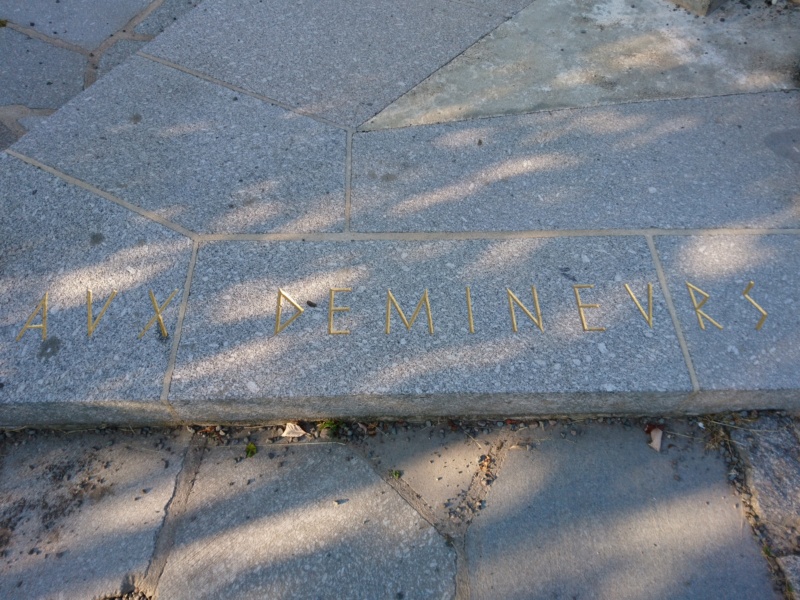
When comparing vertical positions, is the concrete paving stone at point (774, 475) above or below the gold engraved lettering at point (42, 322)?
below

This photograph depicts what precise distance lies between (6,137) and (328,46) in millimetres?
2090

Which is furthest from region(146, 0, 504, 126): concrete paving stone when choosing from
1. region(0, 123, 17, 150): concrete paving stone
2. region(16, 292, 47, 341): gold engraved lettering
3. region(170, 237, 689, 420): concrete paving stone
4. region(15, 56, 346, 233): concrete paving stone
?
region(16, 292, 47, 341): gold engraved lettering

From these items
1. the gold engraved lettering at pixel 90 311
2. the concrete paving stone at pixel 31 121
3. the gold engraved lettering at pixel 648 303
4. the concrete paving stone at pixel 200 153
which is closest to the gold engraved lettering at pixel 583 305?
the gold engraved lettering at pixel 648 303

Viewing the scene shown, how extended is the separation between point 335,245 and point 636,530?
175cm

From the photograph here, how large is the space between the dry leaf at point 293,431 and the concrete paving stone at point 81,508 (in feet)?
1.40

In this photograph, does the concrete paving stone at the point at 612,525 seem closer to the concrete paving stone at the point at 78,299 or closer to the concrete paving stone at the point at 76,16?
the concrete paving stone at the point at 78,299

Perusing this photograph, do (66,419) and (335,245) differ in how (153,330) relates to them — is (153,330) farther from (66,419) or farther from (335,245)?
(335,245)

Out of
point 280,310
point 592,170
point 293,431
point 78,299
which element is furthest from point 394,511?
point 592,170

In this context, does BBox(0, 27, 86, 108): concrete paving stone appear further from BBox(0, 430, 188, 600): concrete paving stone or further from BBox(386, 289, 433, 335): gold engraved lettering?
BBox(386, 289, 433, 335): gold engraved lettering

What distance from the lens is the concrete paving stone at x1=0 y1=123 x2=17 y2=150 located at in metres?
3.41

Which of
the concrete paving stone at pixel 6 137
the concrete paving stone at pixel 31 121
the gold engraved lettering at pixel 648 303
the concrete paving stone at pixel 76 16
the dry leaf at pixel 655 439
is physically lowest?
the dry leaf at pixel 655 439

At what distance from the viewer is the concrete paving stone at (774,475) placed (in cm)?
209

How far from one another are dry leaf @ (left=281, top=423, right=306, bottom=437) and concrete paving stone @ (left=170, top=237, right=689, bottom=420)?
78mm

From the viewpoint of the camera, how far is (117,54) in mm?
4000
